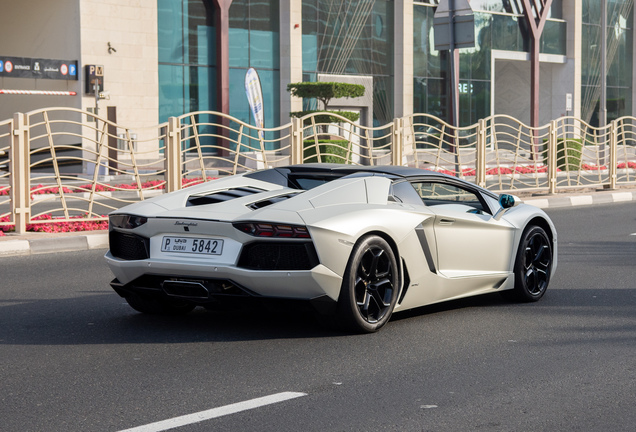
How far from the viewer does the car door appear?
23.8ft

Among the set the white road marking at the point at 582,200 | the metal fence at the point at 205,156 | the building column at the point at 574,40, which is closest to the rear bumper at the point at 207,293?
the metal fence at the point at 205,156

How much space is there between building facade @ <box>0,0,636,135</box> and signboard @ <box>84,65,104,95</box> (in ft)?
0.40

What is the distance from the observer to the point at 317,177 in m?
7.33

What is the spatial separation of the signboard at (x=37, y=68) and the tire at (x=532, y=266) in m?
22.3

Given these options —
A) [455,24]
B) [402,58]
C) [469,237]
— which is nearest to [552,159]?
[455,24]

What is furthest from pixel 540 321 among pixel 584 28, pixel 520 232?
pixel 584 28

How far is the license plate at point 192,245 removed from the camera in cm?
632

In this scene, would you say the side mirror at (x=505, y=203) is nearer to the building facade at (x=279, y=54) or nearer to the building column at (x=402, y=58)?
the building facade at (x=279, y=54)

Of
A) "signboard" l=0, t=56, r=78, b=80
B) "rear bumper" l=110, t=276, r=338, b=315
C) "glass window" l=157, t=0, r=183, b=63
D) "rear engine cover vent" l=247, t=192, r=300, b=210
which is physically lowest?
"rear bumper" l=110, t=276, r=338, b=315

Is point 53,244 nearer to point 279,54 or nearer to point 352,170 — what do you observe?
point 352,170

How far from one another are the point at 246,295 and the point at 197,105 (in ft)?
88.7

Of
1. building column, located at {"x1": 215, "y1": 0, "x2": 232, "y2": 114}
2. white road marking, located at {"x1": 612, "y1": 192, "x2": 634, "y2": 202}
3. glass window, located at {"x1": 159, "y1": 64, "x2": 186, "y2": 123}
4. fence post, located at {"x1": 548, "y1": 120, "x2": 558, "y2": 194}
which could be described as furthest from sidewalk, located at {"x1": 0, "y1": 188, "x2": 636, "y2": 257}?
building column, located at {"x1": 215, "y1": 0, "x2": 232, "y2": 114}

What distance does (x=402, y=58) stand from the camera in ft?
127

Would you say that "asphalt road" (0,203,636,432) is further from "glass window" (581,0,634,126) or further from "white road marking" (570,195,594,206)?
"glass window" (581,0,634,126)
